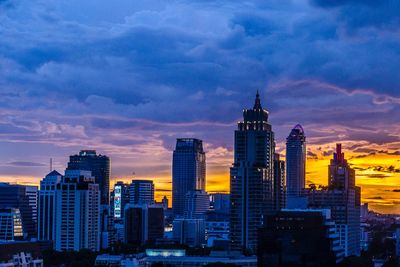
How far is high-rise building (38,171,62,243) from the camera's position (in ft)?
322

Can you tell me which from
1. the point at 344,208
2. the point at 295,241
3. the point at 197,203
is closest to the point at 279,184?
the point at 344,208

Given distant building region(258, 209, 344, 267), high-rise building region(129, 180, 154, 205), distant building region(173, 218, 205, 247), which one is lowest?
distant building region(173, 218, 205, 247)

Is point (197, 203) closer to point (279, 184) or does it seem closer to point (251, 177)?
point (279, 184)

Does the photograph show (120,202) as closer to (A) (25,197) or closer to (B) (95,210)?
(A) (25,197)

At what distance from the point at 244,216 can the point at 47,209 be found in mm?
23214

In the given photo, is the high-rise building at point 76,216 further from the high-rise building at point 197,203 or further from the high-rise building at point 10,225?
the high-rise building at point 197,203

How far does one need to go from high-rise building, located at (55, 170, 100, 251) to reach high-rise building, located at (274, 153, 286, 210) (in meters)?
21.3

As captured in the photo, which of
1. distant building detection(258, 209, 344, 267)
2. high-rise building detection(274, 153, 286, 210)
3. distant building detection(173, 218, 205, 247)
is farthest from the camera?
distant building detection(173, 218, 205, 247)

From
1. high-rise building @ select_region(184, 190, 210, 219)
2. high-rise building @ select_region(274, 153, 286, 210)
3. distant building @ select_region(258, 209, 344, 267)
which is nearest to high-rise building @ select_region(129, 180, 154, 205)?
high-rise building @ select_region(184, 190, 210, 219)

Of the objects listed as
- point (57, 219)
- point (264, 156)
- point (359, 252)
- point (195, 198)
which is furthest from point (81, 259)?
point (195, 198)

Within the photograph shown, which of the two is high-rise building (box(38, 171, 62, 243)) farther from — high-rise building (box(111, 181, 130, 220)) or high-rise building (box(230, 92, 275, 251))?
high-rise building (box(111, 181, 130, 220))

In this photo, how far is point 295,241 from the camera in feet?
199

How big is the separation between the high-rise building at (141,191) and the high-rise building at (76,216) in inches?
2177

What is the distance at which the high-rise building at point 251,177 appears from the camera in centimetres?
9256
